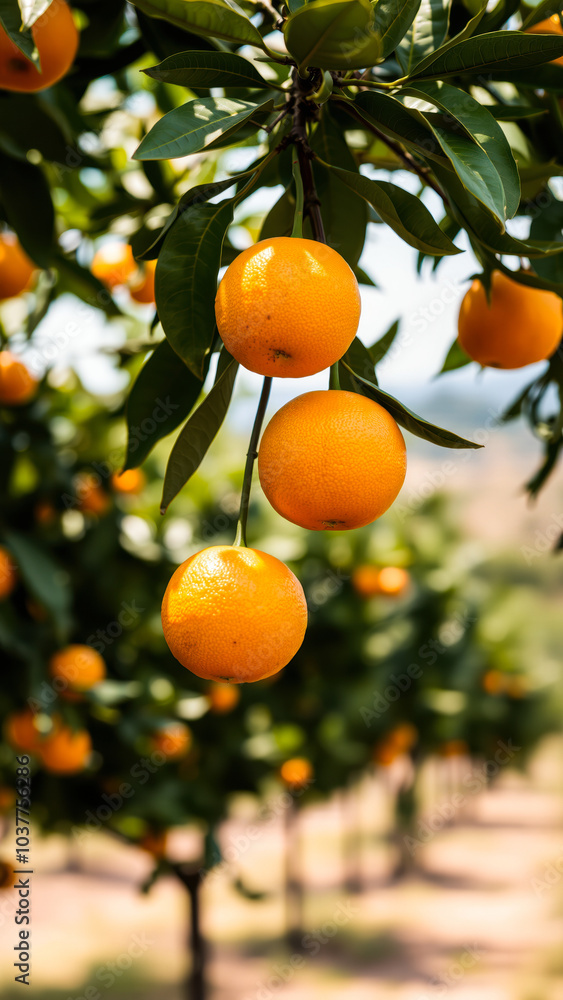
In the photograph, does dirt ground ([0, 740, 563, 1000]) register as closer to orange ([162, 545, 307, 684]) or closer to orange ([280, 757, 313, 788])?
orange ([280, 757, 313, 788])

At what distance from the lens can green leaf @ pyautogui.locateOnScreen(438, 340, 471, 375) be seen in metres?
1.04

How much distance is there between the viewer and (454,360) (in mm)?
1062

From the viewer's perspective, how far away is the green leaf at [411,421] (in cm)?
48

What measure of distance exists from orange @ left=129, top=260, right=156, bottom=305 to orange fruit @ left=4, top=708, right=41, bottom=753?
1210mm

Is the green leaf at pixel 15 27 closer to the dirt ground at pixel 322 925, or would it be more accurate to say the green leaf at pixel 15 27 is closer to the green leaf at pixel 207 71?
the green leaf at pixel 207 71

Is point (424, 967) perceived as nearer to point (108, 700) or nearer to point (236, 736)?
point (236, 736)

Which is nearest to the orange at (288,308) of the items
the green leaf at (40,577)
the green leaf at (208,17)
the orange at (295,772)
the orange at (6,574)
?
the green leaf at (208,17)

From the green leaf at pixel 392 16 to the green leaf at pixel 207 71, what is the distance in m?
0.08

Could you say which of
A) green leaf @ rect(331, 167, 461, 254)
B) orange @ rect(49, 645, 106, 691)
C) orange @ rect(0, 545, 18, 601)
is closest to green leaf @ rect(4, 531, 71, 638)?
orange @ rect(0, 545, 18, 601)

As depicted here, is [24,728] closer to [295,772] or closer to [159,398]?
[159,398]

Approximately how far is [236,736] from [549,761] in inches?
790

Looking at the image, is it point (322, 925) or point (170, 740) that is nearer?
point (170, 740)

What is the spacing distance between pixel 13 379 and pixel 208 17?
4.84ft

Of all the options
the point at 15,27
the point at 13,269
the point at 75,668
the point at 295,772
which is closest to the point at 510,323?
the point at 15,27
